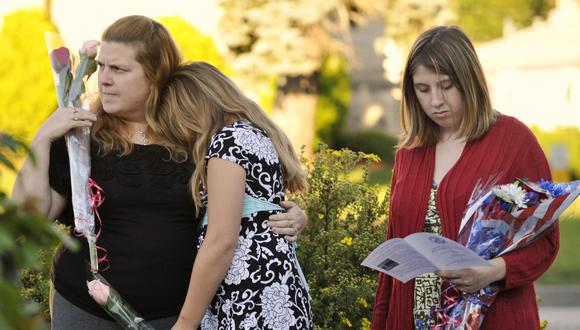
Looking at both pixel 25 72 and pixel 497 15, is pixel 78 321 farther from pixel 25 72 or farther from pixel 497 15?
pixel 497 15

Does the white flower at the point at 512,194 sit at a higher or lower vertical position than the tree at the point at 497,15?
lower

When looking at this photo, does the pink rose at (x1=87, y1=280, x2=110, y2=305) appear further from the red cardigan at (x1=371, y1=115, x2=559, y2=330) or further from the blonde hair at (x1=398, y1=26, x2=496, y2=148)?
the blonde hair at (x1=398, y1=26, x2=496, y2=148)

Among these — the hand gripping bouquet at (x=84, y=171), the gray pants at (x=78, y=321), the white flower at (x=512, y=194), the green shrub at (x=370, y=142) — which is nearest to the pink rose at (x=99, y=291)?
the hand gripping bouquet at (x=84, y=171)

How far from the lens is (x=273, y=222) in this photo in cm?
329

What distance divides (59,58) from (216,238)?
0.79 metres

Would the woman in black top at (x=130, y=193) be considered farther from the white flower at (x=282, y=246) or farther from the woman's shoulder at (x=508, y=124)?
the woman's shoulder at (x=508, y=124)

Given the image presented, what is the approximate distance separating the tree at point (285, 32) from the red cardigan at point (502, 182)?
63.3 ft

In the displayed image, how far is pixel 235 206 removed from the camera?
10.2 feet

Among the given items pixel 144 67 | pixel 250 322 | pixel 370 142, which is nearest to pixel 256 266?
pixel 250 322

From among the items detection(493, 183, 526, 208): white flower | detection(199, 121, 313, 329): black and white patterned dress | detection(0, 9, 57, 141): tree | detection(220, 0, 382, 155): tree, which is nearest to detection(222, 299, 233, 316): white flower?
detection(199, 121, 313, 329): black and white patterned dress

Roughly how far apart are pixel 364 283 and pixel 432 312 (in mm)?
1180

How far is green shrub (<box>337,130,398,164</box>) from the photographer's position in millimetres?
30234

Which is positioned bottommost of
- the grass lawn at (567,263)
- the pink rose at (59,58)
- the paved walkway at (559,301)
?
the paved walkway at (559,301)

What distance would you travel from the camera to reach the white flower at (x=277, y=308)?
10.6 feet
